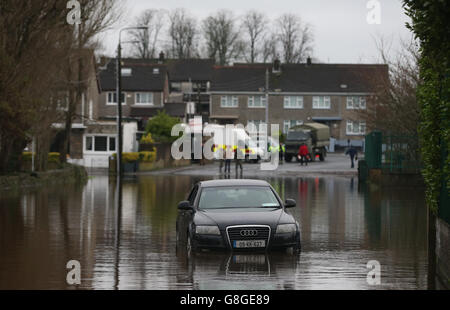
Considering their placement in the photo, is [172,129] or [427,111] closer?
[427,111]

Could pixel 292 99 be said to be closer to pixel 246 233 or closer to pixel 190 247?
pixel 190 247

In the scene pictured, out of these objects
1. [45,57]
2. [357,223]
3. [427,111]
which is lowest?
[357,223]

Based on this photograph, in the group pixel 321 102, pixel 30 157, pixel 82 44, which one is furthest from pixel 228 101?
pixel 82 44

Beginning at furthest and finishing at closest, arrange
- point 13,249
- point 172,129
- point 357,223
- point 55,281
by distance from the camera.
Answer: point 172,129 < point 357,223 < point 13,249 < point 55,281

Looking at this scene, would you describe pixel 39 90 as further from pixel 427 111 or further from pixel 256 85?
pixel 256 85

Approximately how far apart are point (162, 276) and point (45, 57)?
87.7 feet

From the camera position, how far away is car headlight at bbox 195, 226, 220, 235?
14.5 m

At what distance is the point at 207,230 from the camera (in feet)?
47.8

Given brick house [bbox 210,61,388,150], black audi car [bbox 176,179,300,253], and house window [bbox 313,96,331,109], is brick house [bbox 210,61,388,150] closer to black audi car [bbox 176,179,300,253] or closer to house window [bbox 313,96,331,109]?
house window [bbox 313,96,331,109]

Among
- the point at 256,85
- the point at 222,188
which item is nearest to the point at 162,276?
the point at 222,188

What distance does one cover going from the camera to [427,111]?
13.3m

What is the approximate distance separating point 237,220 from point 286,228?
0.79 meters

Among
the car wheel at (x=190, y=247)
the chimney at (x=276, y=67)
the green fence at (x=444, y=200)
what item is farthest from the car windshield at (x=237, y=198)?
the chimney at (x=276, y=67)

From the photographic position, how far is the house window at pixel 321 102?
325 ft
